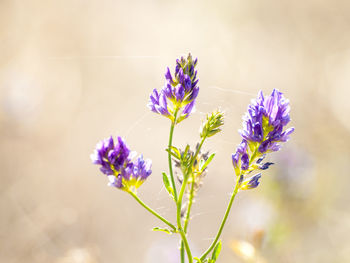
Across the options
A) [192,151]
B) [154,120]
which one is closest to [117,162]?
[192,151]

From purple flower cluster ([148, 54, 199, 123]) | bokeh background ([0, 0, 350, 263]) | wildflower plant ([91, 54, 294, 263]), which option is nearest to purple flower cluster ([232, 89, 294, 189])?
wildflower plant ([91, 54, 294, 263])

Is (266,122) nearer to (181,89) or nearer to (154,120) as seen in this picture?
(181,89)

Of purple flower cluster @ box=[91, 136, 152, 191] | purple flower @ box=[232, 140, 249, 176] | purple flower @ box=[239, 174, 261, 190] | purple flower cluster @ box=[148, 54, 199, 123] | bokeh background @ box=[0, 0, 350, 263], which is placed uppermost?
bokeh background @ box=[0, 0, 350, 263]

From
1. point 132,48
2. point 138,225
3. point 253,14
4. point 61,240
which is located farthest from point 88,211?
point 253,14

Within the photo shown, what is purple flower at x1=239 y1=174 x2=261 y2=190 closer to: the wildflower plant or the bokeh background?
the wildflower plant

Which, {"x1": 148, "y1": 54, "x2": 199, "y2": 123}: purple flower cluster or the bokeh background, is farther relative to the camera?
the bokeh background

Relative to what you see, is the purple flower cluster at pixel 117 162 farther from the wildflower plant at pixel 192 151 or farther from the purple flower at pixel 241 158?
the purple flower at pixel 241 158

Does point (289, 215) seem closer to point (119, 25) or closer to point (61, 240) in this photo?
point (61, 240)
